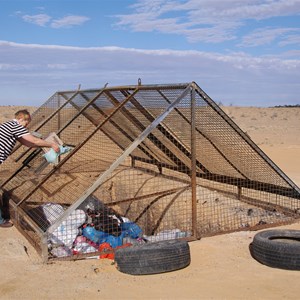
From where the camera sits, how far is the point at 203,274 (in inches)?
208

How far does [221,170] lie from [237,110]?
38.7m

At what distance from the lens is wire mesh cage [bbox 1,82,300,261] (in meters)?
6.30

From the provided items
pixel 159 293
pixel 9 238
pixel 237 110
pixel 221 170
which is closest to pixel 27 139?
pixel 9 238

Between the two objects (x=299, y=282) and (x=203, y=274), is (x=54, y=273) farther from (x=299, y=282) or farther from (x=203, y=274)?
(x=299, y=282)

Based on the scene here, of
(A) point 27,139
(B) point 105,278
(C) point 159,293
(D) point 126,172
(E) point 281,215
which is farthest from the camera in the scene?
(D) point 126,172

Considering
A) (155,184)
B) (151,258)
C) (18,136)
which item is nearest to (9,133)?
(18,136)

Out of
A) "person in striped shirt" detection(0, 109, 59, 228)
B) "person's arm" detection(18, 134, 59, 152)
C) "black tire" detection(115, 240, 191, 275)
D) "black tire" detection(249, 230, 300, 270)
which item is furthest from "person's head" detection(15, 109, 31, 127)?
"black tire" detection(249, 230, 300, 270)

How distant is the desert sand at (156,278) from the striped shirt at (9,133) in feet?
3.96

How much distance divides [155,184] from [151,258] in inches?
185

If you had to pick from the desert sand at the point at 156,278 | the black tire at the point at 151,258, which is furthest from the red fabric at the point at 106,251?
the black tire at the point at 151,258

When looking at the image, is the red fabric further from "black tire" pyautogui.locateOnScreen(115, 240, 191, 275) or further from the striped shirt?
the striped shirt

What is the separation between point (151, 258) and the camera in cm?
523

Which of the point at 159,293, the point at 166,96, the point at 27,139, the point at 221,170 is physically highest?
the point at 166,96

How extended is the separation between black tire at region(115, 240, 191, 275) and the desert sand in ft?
0.22
